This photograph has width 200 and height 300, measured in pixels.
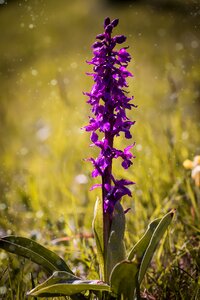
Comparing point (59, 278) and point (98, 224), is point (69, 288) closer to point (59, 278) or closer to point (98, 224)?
point (59, 278)

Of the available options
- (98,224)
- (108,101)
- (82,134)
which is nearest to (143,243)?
(98,224)

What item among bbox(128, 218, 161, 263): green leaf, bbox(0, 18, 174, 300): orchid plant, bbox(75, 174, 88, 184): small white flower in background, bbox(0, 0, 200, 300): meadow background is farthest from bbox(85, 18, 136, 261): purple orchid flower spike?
bbox(75, 174, 88, 184): small white flower in background

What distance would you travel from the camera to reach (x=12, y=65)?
7801 mm

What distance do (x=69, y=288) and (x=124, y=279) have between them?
0.19 m

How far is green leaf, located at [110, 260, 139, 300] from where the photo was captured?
166cm

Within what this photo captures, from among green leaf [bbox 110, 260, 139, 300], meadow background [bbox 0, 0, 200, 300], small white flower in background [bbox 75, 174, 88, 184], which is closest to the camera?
green leaf [bbox 110, 260, 139, 300]

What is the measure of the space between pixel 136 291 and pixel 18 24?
359 inches

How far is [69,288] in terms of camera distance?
1.73 metres

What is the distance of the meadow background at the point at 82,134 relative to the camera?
251cm

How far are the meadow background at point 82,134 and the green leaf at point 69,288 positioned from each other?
0.17 metres

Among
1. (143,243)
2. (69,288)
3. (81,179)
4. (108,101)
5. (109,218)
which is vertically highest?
(81,179)

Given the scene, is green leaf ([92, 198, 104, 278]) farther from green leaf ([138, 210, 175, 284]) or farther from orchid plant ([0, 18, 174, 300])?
green leaf ([138, 210, 175, 284])

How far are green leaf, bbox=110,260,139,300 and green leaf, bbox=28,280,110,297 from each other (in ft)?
0.13

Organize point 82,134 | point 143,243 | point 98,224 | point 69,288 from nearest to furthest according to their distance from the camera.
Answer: point 69,288 → point 143,243 → point 98,224 → point 82,134
